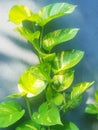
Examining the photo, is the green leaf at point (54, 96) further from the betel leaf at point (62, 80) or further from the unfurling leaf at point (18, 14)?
the unfurling leaf at point (18, 14)

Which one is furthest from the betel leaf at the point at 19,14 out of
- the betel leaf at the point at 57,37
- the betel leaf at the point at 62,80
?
the betel leaf at the point at 62,80

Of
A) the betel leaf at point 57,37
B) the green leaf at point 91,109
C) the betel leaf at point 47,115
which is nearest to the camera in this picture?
the betel leaf at point 47,115

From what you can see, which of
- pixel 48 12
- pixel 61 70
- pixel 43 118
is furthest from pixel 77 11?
pixel 43 118

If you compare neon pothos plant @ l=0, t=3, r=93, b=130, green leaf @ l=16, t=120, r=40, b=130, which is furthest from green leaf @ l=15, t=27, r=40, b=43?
green leaf @ l=16, t=120, r=40, b=130

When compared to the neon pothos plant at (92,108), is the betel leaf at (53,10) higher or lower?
higher

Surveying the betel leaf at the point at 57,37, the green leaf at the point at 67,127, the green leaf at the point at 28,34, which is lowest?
the green leaf at the point at 67,127

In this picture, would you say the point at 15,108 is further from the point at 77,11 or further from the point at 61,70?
the point at 77,11

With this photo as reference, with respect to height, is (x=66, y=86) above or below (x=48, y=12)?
below
